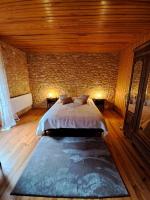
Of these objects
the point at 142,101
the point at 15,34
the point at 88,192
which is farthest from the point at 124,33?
the point at 88,192

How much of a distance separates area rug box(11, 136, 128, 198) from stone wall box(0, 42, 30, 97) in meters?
2.68

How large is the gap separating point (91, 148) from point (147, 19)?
2777 mm

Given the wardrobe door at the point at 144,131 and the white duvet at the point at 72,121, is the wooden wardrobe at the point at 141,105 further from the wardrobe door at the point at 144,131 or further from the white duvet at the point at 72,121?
the white duvet at the point at 72,121

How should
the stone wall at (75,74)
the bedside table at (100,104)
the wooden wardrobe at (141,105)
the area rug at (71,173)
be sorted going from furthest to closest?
the stone wall at (75,74) < the bedside table at (100,104) < the wooden wardrobe at (141,105) < the area rug at (71,173)

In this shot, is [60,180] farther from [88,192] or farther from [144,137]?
[144,137]

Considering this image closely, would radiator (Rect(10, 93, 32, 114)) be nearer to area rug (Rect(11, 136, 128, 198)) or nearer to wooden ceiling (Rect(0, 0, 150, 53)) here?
wooden ceiling (Rect(0, 0, 150, 53))

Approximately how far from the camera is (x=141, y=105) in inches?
99.7

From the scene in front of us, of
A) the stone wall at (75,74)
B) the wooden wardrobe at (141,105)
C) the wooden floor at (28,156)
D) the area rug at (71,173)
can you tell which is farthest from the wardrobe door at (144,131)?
the stone wall at (75,74)

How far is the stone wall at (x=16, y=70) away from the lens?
13.3 feet

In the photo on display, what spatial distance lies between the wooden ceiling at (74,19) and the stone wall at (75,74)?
1.95 m

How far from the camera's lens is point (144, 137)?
7.61 feet

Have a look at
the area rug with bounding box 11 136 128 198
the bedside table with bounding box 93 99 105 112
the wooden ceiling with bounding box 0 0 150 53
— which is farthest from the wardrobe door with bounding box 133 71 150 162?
the bedside table with bounding box 93 99 105 112

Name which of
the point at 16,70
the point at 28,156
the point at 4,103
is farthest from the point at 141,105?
the point at 16,70

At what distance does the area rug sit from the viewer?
1.56 m
